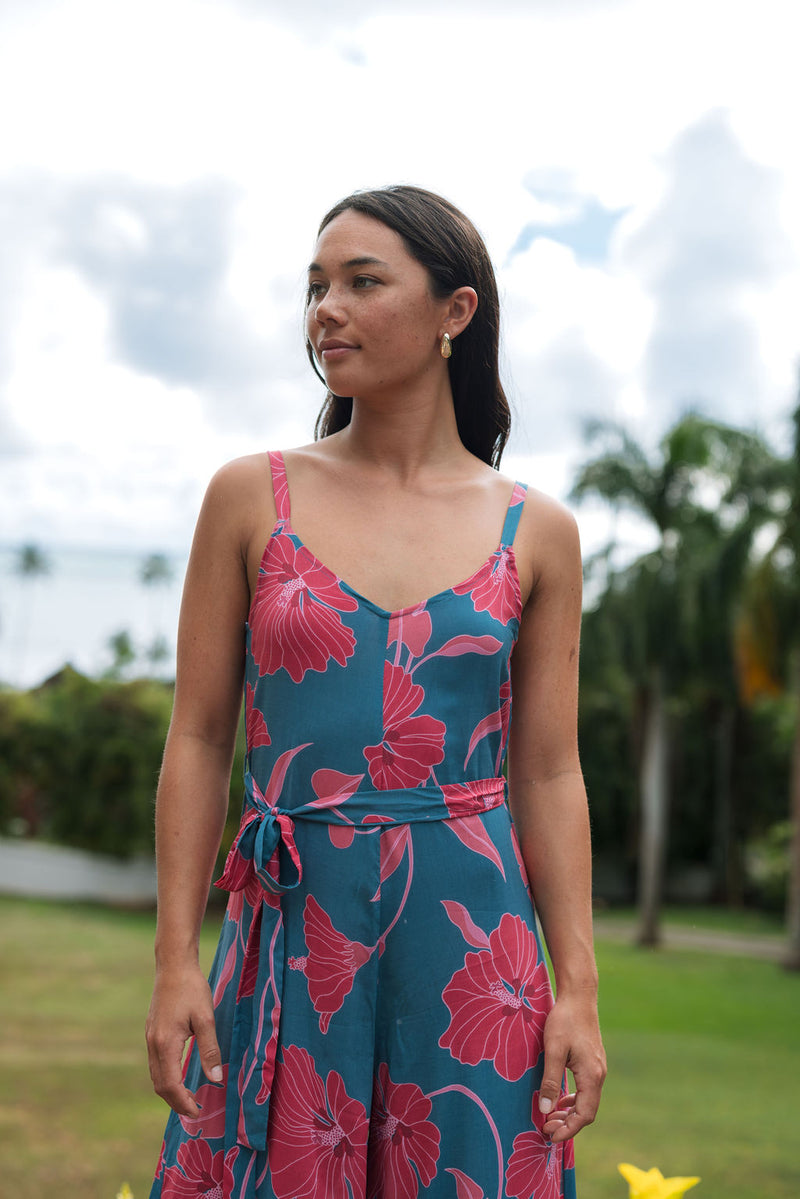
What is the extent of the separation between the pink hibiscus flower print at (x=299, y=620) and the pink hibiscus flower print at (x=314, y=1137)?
18.5 inches

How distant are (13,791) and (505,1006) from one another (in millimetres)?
23160

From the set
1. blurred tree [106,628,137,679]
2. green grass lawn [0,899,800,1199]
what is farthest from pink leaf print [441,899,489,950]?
blurred tree [106,628,137,679]

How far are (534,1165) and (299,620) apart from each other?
2.38ft

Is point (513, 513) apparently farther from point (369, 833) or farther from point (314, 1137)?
point (314, 1137)

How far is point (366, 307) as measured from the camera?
1.63 m

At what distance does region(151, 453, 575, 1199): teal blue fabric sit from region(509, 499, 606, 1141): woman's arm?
0.06 metres

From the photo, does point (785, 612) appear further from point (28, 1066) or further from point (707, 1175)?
point (28, 1066)

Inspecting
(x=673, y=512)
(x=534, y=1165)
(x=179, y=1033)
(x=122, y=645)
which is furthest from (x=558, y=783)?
(x=122, y=645)

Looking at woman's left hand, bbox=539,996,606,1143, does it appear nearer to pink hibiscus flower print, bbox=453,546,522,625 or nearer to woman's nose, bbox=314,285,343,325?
pink hibiscus flower print, bbox=453,546,522,625

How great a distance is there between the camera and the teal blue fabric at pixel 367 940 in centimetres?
149

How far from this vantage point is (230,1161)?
4.87ft

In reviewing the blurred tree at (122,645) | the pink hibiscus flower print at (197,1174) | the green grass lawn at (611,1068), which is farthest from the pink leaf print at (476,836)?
the blurred tree at (122,645)

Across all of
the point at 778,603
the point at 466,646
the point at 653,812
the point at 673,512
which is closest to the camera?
the point at 466,646

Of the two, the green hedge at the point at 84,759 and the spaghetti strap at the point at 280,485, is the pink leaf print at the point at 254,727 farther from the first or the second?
the green hedge at the point at 84,759
